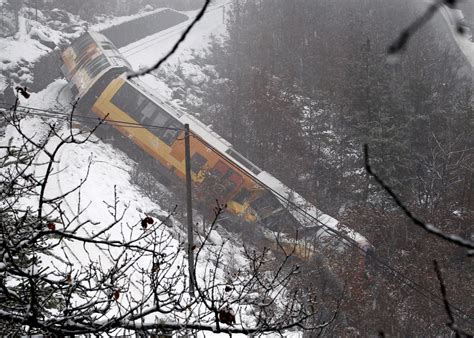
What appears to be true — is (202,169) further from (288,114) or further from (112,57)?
(288,114)

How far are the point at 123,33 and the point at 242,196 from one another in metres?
20.5

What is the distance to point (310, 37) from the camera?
109ft

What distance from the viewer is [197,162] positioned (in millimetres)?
18188

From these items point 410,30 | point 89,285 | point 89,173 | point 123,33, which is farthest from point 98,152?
point 410,30

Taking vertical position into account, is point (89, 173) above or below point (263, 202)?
above

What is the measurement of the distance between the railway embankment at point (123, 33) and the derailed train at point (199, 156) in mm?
4774

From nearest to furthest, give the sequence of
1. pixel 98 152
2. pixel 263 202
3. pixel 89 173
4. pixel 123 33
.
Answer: pixel 263 202 → pixel 89 173 → pixel 98 152 → pixel 123 33

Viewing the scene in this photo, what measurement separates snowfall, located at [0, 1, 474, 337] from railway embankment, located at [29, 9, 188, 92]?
1.26ft

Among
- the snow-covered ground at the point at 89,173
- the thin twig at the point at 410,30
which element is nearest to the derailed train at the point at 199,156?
the snow-covered ground at the point at 89,173

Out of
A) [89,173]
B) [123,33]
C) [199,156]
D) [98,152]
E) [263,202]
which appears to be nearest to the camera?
[263,202]

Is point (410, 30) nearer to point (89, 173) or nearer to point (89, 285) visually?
point (89, 285)

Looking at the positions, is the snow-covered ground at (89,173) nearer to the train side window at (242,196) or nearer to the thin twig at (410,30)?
the train side window at (242,196)

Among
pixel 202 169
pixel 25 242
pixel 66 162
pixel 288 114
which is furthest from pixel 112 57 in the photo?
pixel 25 242

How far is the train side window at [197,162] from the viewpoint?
18.1 meters
